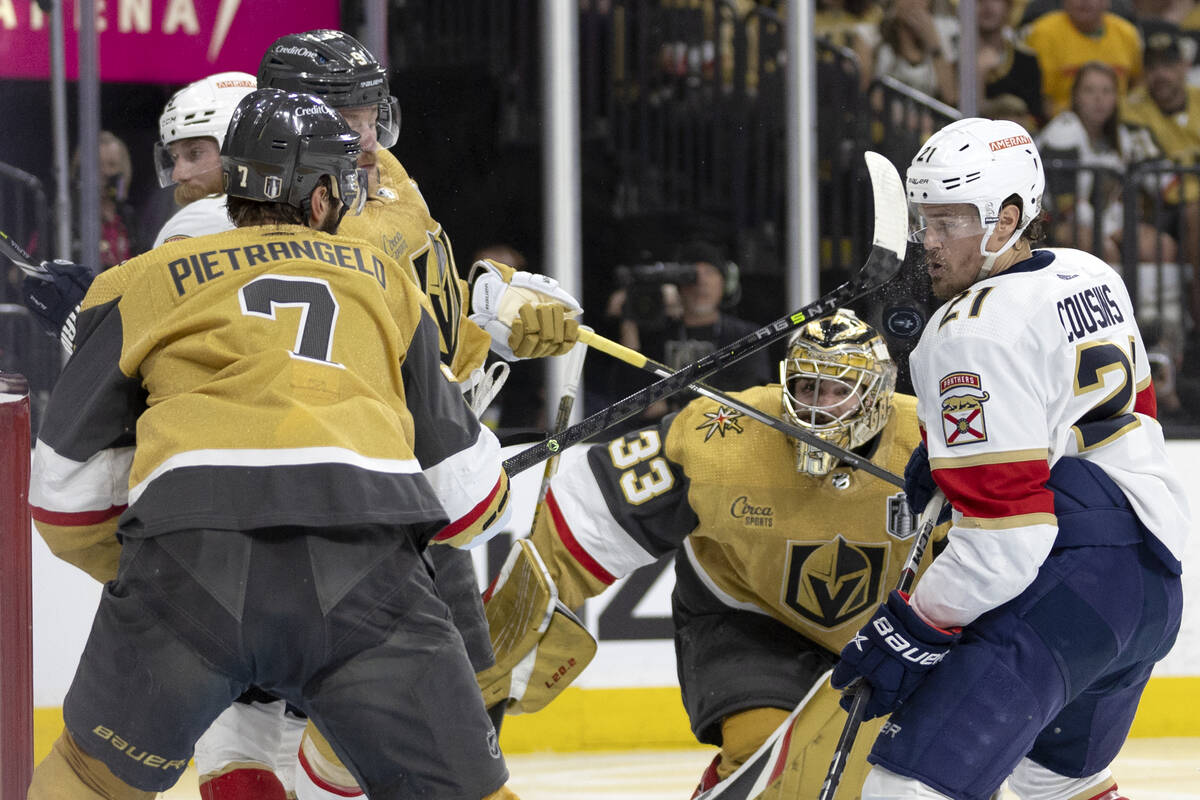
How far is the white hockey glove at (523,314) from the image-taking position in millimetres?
2781

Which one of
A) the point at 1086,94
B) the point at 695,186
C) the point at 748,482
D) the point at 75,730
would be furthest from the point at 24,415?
the point at 1086,94

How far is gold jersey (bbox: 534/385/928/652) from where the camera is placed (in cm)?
297

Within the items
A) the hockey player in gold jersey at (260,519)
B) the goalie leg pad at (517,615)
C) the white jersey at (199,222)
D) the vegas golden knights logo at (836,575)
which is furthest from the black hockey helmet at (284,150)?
the vegas golden knights logo at (836,575)

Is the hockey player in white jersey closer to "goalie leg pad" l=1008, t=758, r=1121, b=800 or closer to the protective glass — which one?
the protective glass

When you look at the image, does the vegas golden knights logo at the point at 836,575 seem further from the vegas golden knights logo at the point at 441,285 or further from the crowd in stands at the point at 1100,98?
the crowd in stands at the point at 1100,98

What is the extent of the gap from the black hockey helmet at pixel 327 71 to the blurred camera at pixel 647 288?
1.89 metres

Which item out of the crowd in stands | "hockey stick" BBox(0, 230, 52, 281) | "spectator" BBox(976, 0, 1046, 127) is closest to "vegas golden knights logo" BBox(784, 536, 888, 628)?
"hockey stick" BBox(0, 230, 52, 281)

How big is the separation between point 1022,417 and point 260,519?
0.95 metres

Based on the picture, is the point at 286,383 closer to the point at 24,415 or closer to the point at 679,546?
the point at 24,415

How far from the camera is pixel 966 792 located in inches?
85.0

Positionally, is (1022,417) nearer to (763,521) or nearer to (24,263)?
(763,521)

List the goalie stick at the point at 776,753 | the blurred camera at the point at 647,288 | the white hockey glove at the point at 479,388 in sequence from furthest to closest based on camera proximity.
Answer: the blurred camera at the point at 647,288 < the white hockey glove at the point at 479,388 < the goalie stick at the point at 776,753

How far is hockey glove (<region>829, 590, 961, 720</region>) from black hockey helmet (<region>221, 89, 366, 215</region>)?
2.91 ft

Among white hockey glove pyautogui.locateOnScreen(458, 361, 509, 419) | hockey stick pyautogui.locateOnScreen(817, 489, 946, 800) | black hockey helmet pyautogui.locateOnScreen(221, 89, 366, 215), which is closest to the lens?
black hockey helmet pyautogui.locateOnScreen(221, 89, 366, 215)
